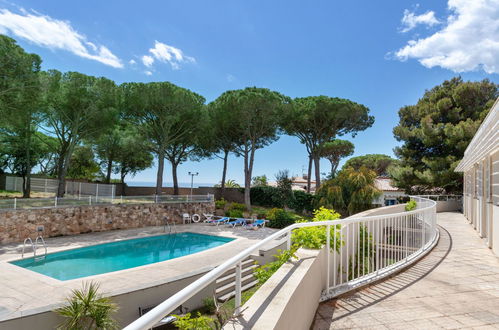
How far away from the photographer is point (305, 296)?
8.36ft

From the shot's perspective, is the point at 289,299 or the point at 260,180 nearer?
the point at 289,299

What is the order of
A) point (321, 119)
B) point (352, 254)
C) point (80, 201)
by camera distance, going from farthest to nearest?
1. point (321, 119)
2. point (80, 201)
3. point (352, 254)

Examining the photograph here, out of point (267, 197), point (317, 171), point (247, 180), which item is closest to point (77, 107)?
point (247, 180)

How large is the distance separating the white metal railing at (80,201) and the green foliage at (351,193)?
9.51 metres

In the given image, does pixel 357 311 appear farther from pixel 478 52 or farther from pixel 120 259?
pixel 478 52

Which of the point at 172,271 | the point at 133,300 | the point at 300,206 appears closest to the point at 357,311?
the point at 133,300

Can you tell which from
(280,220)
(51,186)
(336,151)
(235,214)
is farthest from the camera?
(336,151)

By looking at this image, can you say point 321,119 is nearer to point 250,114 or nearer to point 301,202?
point 250,114

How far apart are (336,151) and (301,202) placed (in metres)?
13.3

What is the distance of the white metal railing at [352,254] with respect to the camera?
4.40 feet

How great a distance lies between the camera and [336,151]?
3525 centimetres

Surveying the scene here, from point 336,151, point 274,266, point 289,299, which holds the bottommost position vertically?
point 274,266

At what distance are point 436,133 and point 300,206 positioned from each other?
467 inches

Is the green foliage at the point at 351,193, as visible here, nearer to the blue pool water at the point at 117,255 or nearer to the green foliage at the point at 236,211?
the green foliage at the point at 236,211
